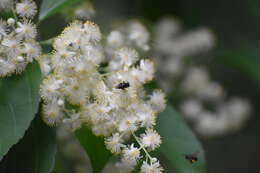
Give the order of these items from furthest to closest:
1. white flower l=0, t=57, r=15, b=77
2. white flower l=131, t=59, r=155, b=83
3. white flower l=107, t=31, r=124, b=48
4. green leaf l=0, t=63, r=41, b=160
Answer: white flower l=107, t=31, r=124, b=48 → white flower l=131, t=59, r=155, b=83 → white flower l=0, t=57, r=15, b=77 → green leaf l=0, t=63, r=41, b=160

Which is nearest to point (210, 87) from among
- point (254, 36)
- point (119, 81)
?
point (254, 36)

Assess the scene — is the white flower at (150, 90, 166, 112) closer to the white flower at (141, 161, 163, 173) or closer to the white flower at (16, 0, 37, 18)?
the white flower at (141, 161, 163, 173)

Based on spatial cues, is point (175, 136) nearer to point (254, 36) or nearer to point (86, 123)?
Answer: point (86, 123)

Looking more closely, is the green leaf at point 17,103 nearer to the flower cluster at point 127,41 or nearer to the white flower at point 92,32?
the white flower at point 92,32

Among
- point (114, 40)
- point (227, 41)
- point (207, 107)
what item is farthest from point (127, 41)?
point (227, 41)

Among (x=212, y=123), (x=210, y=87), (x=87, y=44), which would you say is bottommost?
(x=87, y=44)

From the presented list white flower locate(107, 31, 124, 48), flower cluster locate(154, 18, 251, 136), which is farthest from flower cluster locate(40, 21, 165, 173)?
flower cluster locate(154, 18, 251, 136)

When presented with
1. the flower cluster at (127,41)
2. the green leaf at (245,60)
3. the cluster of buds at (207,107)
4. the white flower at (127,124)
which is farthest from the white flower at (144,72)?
the green leaf at (245,60)
